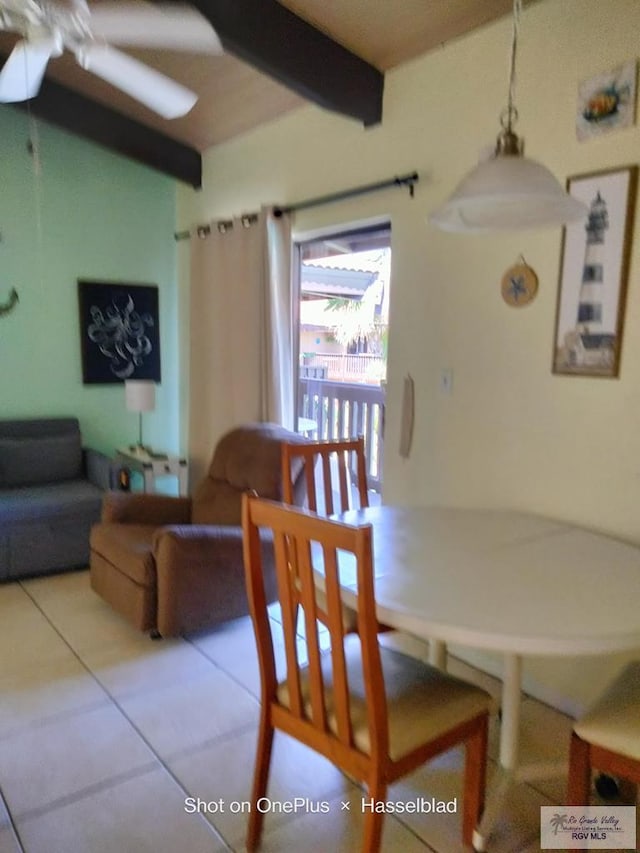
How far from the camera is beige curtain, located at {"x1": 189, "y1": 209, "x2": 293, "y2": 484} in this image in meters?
3.61

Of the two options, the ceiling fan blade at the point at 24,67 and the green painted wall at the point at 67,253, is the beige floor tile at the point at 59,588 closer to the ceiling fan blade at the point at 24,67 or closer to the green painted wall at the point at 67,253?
the green painted wall at the point at 67,253

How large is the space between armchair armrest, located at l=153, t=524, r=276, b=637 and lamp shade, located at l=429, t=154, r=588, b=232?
164 cm

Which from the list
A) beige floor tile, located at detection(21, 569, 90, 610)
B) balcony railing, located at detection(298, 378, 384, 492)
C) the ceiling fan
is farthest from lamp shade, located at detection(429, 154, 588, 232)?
beige floor tile, located at detection(21, 569, 90, 610)

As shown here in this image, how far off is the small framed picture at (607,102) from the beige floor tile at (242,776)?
2.32m

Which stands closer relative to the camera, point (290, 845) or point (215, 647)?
point (290, 845)

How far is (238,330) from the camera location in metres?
3.92

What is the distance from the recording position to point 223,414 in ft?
13.6

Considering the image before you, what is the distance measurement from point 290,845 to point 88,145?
4259mm

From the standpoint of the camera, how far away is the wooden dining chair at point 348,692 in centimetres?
136

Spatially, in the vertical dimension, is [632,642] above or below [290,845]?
above

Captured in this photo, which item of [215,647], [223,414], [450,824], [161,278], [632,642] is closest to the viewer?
[632,642]

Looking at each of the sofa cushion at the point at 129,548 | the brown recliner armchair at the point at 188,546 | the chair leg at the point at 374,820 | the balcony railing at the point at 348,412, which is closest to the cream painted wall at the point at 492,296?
the brown recliner armchair at the point at 188,546

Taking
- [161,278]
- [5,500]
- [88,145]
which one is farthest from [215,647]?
[88,145]

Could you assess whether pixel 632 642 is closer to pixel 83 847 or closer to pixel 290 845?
pixel 290 845
